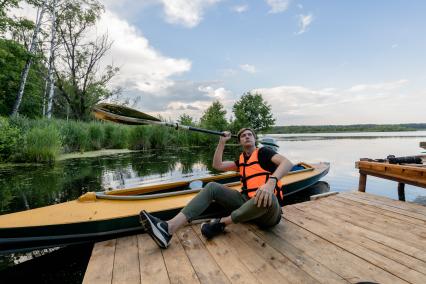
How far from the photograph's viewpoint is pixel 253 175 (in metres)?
A: 2.44

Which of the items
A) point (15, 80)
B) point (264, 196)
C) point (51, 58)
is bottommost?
point (264, 196)

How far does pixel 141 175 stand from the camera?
7.30 m

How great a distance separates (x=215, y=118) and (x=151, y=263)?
27.0 metres

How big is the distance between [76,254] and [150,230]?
1428 millimetres

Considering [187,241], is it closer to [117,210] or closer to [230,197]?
[230,197]

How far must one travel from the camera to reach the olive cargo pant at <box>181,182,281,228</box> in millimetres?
2195

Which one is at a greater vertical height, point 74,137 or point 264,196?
point 74,137

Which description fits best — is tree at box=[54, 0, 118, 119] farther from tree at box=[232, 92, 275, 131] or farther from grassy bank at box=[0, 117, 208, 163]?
tree at box=[232, 92, 275, 131]

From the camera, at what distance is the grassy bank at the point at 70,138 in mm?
8409

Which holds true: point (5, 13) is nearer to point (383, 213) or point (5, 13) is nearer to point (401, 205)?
point (383, 213)

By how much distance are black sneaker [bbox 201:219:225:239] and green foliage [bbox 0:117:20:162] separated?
8496mm

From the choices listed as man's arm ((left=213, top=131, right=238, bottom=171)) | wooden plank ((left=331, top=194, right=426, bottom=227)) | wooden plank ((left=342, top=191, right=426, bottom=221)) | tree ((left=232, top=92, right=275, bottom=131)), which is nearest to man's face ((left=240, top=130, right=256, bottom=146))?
man's arm ((left=213, top=131, right=238, bottom=171))

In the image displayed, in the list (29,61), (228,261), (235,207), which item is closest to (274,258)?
(228,261)

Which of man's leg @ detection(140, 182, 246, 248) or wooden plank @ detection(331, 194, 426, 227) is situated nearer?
man's leg @ detection(140, 182, 246, 248)
